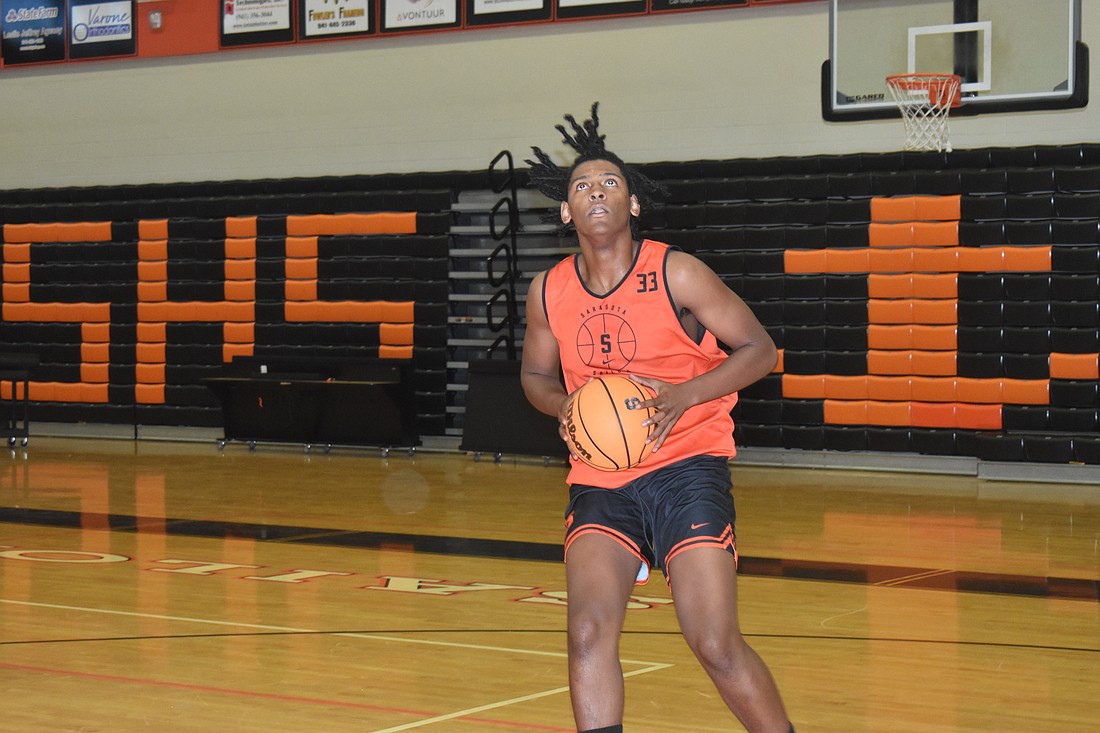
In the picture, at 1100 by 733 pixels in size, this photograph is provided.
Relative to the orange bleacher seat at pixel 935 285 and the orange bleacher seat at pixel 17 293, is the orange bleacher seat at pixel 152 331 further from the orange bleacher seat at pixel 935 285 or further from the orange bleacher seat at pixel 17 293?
the orange bleacher seat at pixel 935 285

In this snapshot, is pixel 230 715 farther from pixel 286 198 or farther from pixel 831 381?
pixel 286 198

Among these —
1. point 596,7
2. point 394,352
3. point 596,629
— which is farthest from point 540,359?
point 394,352

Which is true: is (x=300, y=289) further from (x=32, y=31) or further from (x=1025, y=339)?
(x=1025, y=339)

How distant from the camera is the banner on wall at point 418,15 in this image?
14.4m

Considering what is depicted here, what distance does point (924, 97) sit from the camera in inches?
435

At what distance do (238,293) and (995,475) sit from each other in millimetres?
7980

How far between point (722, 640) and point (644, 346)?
73cm

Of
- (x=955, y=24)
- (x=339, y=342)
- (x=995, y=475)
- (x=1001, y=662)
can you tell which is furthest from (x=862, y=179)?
(x=1001, y=662)

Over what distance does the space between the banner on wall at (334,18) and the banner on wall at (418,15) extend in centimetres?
20

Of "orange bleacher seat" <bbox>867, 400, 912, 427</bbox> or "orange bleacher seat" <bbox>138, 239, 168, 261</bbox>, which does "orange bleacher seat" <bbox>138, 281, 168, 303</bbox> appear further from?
"orange bleacher seat" <bbox>867, 400, 912, 427</bbox>

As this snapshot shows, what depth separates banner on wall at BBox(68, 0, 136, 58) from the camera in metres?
15.9

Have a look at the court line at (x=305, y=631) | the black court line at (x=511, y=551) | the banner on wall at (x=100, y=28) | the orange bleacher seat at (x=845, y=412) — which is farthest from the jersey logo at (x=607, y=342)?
the banner on wall at (x=100, y=28)

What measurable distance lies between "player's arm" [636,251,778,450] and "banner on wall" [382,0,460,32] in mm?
11543

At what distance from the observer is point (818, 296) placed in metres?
12.6
